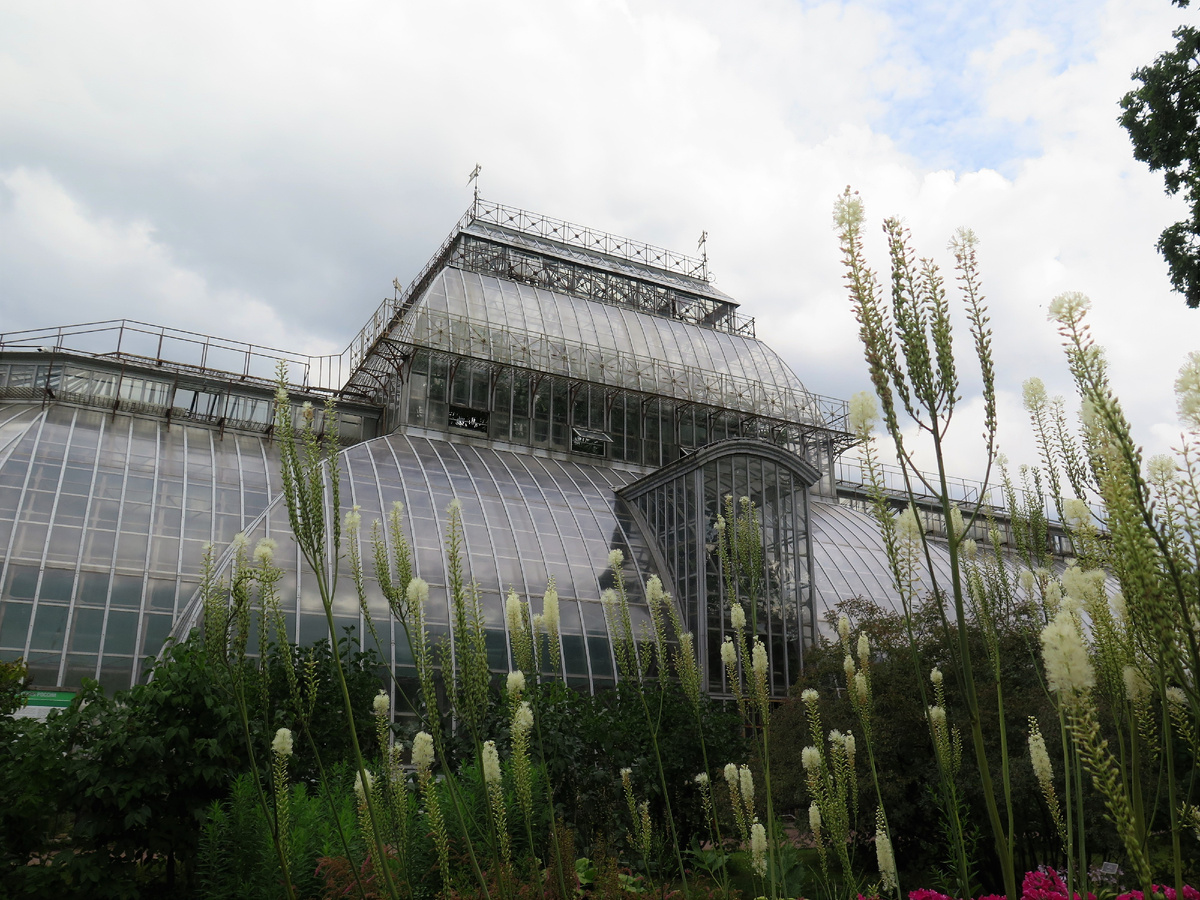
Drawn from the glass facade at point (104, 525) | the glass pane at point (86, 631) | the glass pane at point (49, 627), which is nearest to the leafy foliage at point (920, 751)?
the glass facade at point (104, 525)

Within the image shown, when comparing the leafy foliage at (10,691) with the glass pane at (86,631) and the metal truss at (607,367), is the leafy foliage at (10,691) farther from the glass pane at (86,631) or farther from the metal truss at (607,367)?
the metal truss at (607,367)

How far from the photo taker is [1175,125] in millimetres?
14812

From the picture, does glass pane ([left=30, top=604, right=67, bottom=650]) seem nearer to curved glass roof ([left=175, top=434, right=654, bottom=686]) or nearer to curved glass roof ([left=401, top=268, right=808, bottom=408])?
curved glass roof ([left=175, top=434, right=654, bottom=686])

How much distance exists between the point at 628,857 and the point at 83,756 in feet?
23.1

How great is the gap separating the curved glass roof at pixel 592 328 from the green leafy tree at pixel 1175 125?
65.4 feet

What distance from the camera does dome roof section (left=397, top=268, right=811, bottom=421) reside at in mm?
31434

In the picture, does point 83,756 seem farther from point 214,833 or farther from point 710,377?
point 710,377

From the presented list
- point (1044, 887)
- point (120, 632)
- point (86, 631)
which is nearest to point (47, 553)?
point (86, 631)

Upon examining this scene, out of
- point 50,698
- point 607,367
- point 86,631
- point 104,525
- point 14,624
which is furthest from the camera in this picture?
point 607,367

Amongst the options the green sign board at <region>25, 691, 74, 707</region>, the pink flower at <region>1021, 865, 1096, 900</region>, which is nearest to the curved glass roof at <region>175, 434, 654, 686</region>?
the green sign board at <region>25, 691, 74, 707</region>

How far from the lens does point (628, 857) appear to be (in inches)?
461

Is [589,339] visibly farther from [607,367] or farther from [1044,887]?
[1044,887]

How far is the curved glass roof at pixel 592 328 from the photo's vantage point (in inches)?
1265

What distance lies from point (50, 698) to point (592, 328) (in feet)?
77.9
